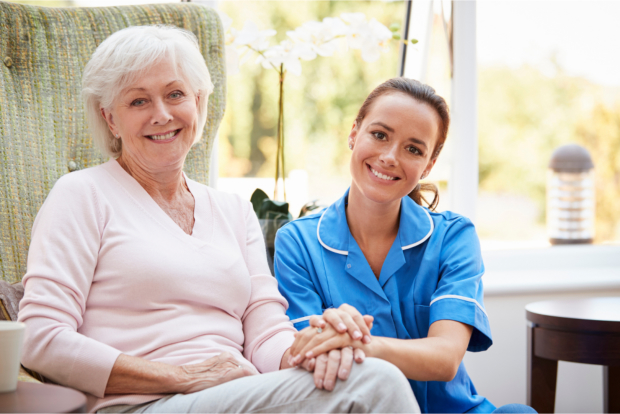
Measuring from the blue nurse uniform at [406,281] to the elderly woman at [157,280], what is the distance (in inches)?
2.6

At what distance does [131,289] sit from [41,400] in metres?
0.35

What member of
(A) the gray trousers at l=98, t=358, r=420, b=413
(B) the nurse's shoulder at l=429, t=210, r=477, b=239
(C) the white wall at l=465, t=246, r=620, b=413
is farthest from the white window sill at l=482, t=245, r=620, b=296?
(A) the gray trousers at l=98, t=358, r=420, b=413

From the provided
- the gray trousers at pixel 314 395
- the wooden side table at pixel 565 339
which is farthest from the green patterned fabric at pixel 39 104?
the wooden side table at pixel 565 339

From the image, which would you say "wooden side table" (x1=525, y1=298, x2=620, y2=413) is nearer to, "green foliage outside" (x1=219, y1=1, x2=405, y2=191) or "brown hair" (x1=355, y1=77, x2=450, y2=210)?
"brown hair" (x1=355, y1=77, x2=450, y2=210)

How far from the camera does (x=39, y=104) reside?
57.6 inches

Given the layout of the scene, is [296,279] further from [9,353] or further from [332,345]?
[9,353]

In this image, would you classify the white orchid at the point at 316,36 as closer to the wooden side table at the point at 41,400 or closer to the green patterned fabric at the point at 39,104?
the green patterned fabric at the point at 39,104

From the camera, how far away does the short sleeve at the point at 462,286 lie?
1.20 metres

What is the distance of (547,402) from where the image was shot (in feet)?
5.56

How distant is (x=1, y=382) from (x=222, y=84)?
1.12m

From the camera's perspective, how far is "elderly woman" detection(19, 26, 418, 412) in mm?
963

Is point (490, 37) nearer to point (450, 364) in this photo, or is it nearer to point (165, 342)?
point (450, 364)

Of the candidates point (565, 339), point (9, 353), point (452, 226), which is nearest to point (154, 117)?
point (9, 353)

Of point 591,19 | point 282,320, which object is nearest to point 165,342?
point 282,320
